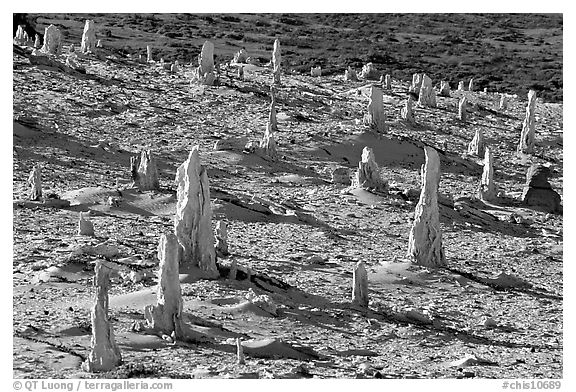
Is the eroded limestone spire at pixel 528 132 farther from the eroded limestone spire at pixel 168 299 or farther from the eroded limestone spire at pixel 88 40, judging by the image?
the eroded limestone spire at pixel 168 299

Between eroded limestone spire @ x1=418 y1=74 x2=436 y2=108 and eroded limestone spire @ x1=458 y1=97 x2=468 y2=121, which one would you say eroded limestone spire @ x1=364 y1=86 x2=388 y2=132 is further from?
eroded limestone spire @ x1=418 y1=74 x2=436 y2=108

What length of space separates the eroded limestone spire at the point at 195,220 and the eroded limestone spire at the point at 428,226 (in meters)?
5.53

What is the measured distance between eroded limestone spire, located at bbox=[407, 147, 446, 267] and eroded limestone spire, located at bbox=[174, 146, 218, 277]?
5.53 meters

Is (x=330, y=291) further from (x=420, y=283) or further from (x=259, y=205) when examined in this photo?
(x=259, y=205)

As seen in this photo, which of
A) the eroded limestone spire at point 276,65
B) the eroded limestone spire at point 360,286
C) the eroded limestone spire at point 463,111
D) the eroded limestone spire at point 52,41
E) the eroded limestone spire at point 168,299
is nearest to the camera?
the eroded limestone spire at point 168,299

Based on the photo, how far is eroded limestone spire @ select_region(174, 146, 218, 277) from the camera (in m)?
30.2

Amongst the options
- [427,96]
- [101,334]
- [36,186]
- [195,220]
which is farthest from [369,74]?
[101,334]

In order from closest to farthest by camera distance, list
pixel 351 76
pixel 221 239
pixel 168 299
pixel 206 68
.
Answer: pixel 168 299 < pixel 221 239 < pixel 206 68 < pixel 351 76

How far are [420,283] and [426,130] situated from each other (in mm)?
17187

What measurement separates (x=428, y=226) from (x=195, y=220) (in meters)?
6.19

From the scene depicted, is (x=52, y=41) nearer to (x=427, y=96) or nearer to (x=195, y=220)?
(x=427, y=96)

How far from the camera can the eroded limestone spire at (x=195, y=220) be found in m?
30.2

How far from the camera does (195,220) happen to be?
30.5 metres

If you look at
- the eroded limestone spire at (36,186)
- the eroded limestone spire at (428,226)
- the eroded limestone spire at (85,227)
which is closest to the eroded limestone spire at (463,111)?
the eroded limestone spire at (428,226)
